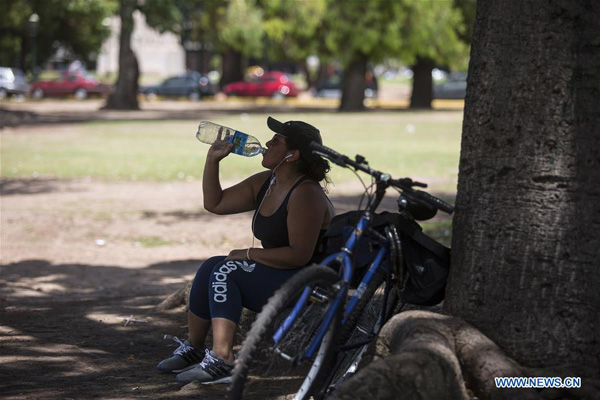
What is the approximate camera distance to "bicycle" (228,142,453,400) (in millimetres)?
4312

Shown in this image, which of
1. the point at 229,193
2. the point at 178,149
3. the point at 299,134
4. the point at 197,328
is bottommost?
the point at 178,149

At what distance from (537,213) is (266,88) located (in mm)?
51277

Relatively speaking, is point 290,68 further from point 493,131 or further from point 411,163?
point 493,131

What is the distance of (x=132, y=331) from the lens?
6.71 metres

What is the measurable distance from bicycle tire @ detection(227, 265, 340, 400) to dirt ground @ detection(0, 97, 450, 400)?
28.2 inches

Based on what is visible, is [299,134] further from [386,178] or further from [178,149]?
[178,149]

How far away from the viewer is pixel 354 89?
41969mm

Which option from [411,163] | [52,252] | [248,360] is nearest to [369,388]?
[248,360]

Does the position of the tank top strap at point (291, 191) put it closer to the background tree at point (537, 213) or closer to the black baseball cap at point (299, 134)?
the black baseball cap at point (299, 134)

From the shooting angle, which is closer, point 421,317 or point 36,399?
point 421,317

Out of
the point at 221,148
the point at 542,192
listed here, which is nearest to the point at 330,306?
the point at 542,192

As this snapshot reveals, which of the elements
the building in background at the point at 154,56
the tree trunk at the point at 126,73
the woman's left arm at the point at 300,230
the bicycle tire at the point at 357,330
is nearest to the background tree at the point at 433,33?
the tree trunk at the point at 126,73

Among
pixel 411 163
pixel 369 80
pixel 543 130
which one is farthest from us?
pixel 369 80

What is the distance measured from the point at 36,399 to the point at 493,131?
2.50 metres
